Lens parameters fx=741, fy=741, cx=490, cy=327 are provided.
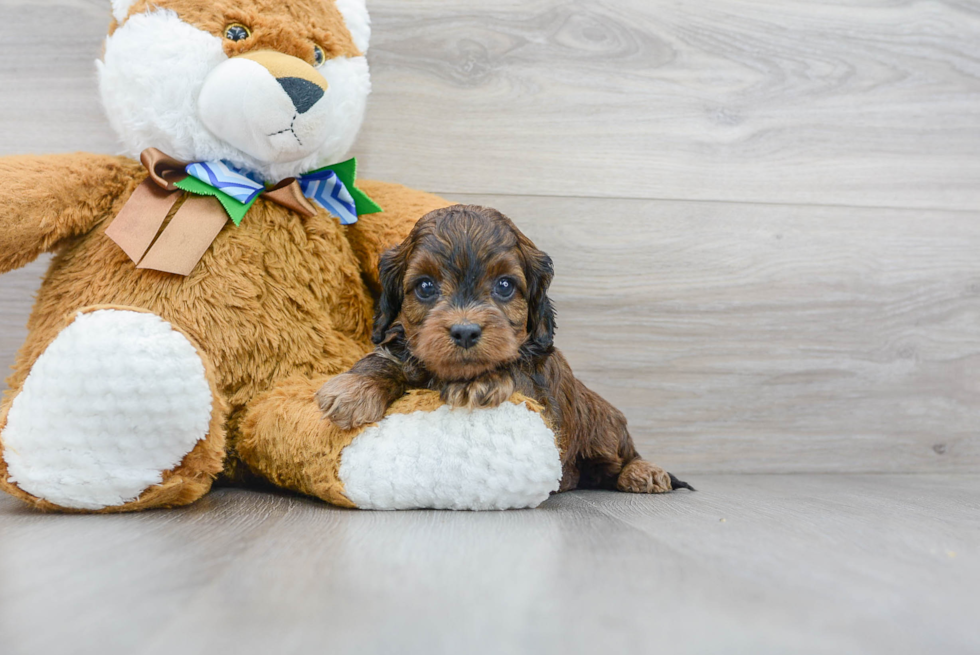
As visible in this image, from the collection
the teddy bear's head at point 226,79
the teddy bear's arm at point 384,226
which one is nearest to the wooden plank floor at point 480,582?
the teddy bear's arm at point 384,226

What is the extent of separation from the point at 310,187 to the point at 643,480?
88cm

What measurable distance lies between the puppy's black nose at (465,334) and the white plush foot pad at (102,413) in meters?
0.40

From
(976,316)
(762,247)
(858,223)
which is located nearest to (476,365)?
(762,247)

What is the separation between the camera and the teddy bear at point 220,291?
1.10 metres

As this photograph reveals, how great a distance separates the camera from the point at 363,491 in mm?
1162

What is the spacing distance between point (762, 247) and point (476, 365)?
3.62 feet

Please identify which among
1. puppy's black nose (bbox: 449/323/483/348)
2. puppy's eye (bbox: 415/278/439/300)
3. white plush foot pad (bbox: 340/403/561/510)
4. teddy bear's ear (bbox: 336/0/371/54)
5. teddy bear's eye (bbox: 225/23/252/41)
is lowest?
white plush foot pad (bbox: 340/403/561/510)

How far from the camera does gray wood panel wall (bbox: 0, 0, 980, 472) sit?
6.00ft

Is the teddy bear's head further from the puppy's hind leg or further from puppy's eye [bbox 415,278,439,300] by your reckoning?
the puppy's hind leg

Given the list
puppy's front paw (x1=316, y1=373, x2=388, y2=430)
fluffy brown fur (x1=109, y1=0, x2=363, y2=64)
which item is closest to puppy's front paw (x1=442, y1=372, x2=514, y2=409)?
puppy's front paw (x1=316, y1=373, x2=388, y2=430)

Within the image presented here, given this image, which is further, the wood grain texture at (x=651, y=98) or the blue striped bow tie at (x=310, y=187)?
the wood grain texture at (x=651, y=98)

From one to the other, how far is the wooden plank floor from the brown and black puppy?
185mm

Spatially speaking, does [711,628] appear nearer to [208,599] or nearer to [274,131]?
[208,599]

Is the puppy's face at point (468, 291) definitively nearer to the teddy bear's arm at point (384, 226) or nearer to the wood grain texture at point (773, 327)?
the teddy bear's arm at point (384, 226)
